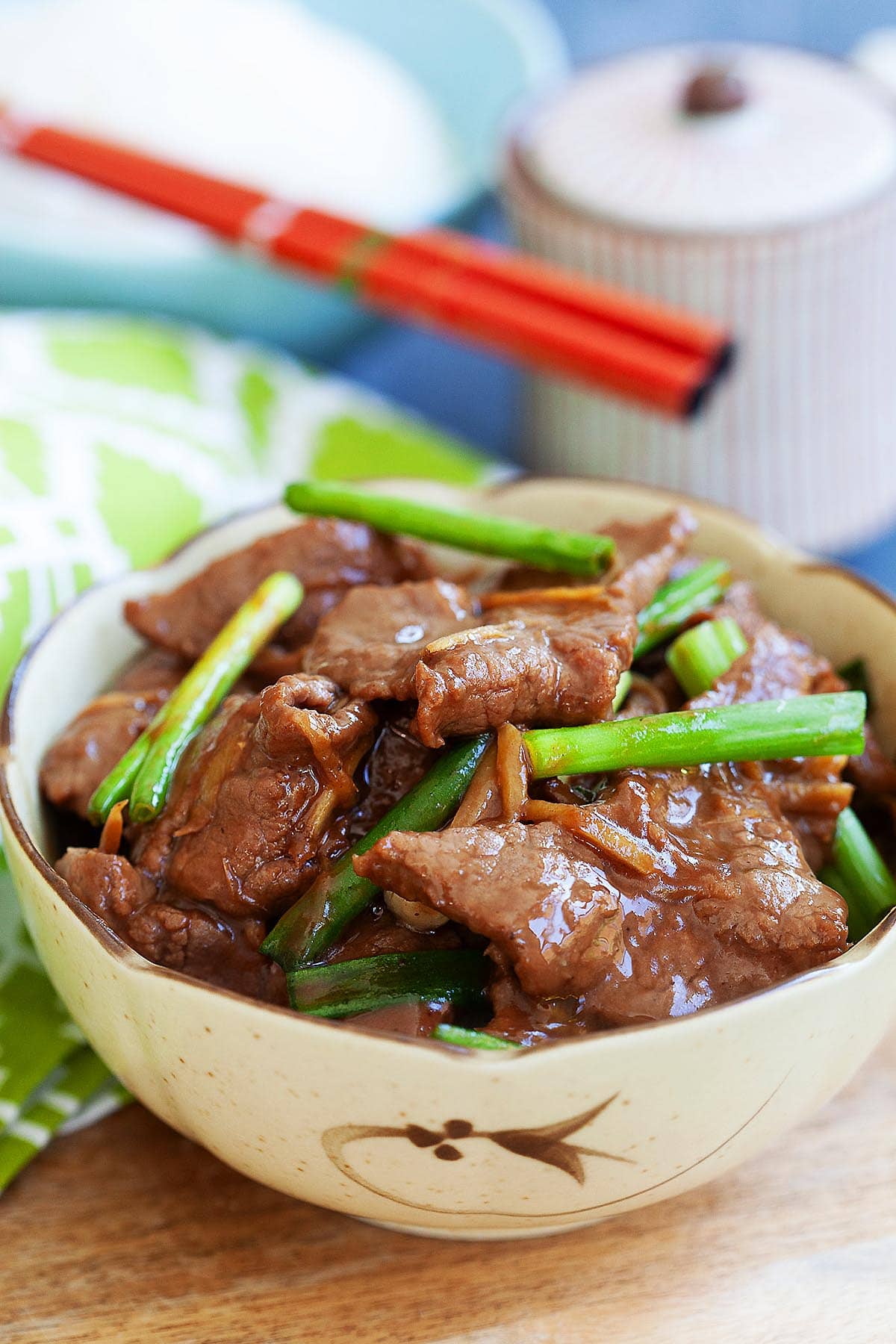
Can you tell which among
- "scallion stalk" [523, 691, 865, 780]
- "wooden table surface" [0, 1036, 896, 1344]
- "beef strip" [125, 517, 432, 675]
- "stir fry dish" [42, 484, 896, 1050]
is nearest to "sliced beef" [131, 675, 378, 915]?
"stir fry dish" [42, 484, 896, 1050]

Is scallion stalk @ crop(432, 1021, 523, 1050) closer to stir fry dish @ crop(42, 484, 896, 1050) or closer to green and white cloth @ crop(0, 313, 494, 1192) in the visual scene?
stir fry dish @ crop(42, 484, 896, 1050)

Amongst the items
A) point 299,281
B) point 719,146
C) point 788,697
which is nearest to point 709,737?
point 788,697

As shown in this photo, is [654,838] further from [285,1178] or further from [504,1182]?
[285,1178]

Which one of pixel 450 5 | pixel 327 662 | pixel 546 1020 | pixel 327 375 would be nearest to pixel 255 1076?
pixel 546 1020

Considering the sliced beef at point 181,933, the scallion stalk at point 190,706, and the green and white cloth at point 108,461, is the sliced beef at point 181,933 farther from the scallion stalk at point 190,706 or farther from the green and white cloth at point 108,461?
the green and white cloth at point 108,461

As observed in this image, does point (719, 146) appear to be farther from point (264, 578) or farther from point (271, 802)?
point (271, 802)

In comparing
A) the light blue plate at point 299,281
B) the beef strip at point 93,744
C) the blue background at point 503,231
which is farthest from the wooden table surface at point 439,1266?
the light blue plate at point 299,281
